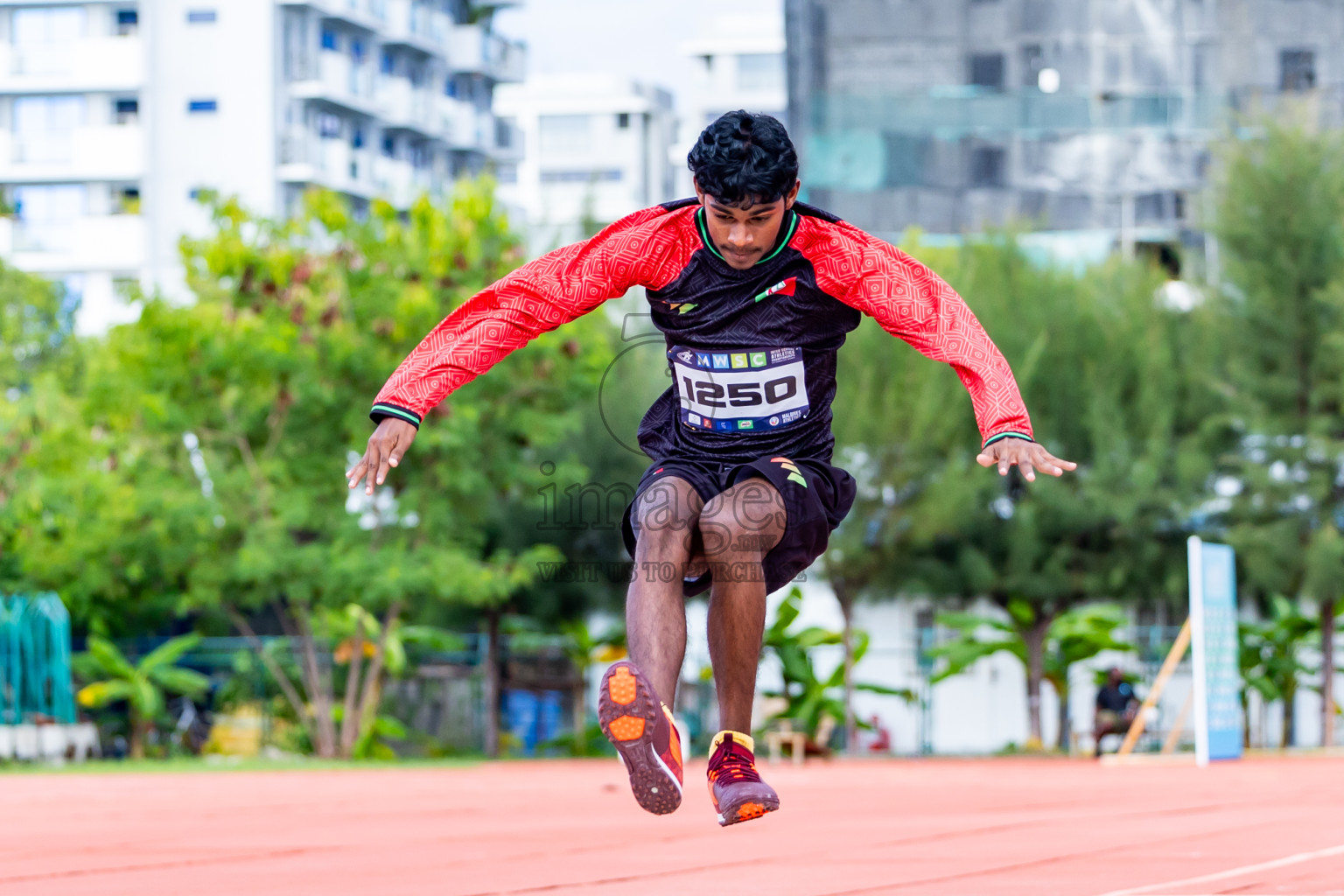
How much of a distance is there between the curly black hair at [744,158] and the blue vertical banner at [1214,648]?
41.1ft

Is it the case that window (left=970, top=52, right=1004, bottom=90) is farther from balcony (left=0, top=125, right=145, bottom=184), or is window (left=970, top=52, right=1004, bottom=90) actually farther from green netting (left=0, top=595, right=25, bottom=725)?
balcony (left=0, top=125, right=145, bottom=184)

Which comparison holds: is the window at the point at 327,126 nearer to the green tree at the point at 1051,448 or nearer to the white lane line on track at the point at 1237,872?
the green tree at the point at 1051,448

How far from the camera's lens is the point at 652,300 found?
17.1 feet

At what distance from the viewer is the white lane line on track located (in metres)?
5.35

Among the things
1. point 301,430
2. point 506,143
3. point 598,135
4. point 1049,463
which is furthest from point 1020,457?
point 598,135

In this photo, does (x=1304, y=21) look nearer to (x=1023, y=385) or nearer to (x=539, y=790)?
(x=1023, y=385)

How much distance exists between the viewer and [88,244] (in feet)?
163

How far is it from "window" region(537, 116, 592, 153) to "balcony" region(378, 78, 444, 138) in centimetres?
2489

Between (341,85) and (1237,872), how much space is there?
49158 mm

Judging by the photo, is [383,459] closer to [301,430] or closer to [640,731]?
[640,731]

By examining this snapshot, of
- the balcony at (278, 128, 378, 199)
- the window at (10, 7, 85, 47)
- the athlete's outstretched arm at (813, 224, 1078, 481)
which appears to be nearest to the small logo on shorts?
the athlete's outstretched arm at (813, 224, 1078, 481)

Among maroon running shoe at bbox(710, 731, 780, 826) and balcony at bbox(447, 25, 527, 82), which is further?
balcony at bbox(447, 25, 527, 82)

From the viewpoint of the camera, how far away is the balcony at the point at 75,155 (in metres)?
49.4

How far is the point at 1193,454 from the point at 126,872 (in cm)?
1926
